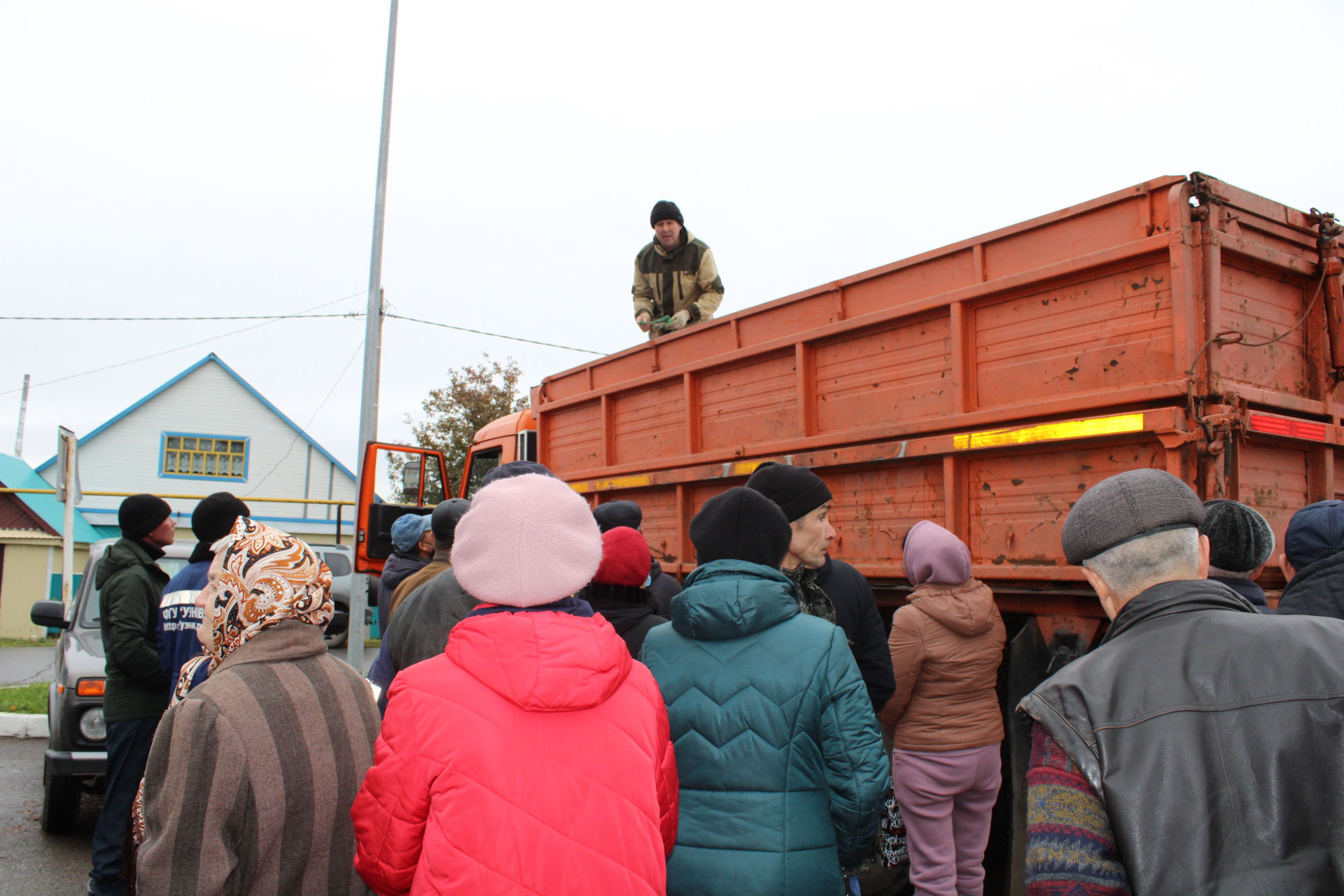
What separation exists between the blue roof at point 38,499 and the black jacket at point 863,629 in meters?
21.2

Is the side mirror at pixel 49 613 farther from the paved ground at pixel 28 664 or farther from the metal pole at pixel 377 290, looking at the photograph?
the metal pole at pixel 377 290

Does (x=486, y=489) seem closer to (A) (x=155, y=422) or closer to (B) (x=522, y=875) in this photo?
(B) (x=522, y=875)

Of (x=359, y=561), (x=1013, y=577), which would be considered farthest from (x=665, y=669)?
(x=359, y=561)

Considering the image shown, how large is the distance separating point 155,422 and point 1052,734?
106 feet

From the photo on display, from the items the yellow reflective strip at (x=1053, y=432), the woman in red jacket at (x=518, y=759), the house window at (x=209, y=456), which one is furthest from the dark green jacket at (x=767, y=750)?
the house window at (x=209, y=456)

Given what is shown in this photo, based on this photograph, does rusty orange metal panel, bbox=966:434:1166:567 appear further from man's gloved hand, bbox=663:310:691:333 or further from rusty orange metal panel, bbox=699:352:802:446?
man's gloved hand, bbox=663:310:691:333

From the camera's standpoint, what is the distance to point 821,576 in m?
3.45

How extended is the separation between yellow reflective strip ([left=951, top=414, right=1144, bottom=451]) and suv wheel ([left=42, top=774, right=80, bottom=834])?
5.47 m

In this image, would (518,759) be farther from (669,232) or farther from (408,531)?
(669,232)

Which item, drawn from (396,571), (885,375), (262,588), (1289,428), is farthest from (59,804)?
(1289,428)

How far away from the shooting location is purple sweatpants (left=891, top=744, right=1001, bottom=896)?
3.84m

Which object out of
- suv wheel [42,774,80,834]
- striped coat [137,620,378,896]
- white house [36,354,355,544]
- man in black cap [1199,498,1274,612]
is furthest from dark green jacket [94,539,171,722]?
white house [36,354,355,544]

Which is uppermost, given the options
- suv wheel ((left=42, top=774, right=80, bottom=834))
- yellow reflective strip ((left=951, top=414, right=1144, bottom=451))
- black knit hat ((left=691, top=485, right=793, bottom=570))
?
yellow reflective strip ((left=951, top=414, right=1144, bottom=451))

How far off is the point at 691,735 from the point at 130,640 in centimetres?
313
